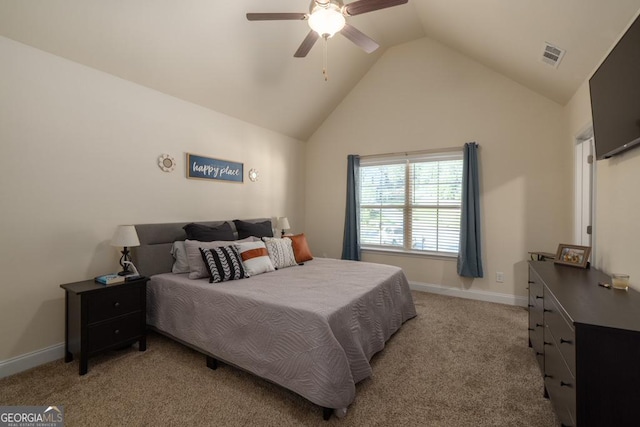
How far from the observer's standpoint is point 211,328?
2.25 meters

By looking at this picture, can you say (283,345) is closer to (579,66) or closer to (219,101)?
(219,101)

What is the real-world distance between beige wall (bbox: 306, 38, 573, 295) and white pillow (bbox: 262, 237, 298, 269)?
68.8 inches

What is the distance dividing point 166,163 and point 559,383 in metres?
3.73

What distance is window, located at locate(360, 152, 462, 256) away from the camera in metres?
4.15

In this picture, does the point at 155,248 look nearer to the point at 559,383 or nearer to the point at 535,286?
the point at 559,383

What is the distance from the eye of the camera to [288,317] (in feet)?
6.19

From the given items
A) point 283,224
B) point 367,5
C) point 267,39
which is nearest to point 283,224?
point 283,224

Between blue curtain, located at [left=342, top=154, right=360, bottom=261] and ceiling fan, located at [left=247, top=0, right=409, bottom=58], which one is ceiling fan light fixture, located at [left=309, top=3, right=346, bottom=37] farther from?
blue curtain, located at [left=342, top=154, right=360, bottom=261]

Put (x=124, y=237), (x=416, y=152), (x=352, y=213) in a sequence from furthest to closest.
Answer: (x=352, y=213)
(x=416, y=152)
(x=124, y=237)

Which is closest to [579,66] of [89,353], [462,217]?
[462,217]

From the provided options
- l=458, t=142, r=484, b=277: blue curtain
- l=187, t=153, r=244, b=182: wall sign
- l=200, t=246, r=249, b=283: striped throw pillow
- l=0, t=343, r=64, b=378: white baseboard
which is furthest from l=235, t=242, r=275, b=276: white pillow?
l=458, t=142, r=484, b=277: blue curtain

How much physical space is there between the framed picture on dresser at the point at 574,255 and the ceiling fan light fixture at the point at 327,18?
265 centimetres

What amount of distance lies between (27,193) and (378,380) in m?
3.08

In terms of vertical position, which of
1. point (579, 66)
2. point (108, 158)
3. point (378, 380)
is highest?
point (579, 66)
